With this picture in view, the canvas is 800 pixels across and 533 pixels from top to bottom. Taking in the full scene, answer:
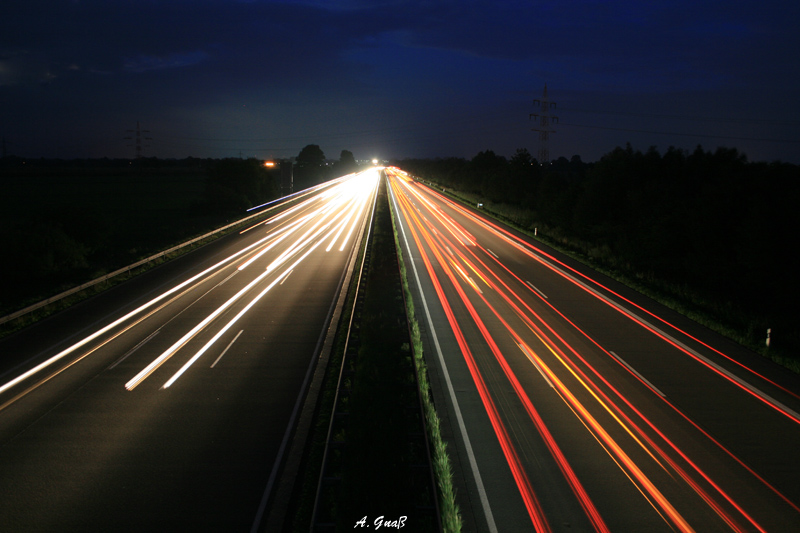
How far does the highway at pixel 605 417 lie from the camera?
24.6ft

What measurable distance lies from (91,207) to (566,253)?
99.6ft

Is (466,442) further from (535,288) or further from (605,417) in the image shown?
(535,288)

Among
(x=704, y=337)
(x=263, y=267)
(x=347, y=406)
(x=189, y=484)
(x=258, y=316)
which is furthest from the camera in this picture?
(x=263, y=267)

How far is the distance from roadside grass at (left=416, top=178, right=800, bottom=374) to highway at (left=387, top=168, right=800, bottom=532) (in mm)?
567

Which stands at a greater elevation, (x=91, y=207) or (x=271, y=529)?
(x=91, y=207)

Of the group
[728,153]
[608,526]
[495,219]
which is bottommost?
[608,526]

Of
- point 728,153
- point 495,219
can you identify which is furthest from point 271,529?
point 495,219

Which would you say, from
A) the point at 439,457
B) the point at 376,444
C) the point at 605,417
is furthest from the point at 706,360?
the point at 376,444

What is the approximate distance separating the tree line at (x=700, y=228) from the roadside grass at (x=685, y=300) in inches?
3.6

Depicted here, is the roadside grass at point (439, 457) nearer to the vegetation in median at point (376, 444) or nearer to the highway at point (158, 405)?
the vegetation in median at point (376, 444)

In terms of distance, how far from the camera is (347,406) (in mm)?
10297

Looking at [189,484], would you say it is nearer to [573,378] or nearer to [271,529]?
[271,529]

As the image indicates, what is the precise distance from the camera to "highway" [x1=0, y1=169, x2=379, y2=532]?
7.18m

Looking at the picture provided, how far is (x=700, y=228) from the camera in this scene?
2455 cm
